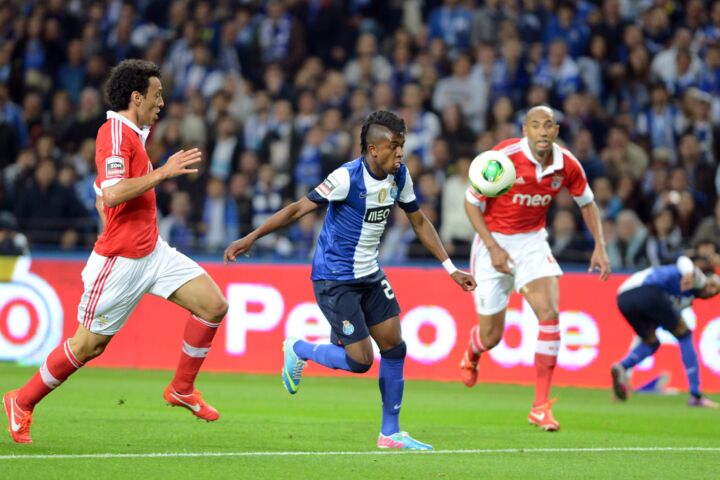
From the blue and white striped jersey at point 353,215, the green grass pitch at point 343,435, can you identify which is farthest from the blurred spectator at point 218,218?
the blue and white striped jersey at point 353,215

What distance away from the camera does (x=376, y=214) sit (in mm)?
8992

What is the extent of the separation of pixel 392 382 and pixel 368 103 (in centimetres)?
1080

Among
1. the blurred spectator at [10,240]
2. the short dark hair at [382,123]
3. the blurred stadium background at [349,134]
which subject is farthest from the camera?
the blurred spectator at [10,240]

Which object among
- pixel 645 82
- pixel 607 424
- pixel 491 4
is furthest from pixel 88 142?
pixel 607 424

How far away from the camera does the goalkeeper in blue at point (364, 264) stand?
8.83 meters

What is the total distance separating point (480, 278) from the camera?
11.7 metres

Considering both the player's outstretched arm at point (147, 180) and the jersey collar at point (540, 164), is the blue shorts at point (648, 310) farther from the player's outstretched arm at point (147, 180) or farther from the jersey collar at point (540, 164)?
the player's outstretched arm at point (147, 180)

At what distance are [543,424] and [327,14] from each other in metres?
11.9

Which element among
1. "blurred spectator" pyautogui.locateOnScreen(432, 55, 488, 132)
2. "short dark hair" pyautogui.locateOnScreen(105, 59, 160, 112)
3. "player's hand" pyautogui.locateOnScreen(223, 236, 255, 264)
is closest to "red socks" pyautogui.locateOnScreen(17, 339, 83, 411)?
"player's hand" pyautogui.locateOnScreen(223, 236, 255, 264)

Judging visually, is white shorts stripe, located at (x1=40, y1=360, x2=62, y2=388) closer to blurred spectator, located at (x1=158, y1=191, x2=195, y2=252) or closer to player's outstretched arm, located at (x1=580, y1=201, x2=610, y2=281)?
player's outstretched arm, located at (x1=580, y1=201, x2=610, y2=281)

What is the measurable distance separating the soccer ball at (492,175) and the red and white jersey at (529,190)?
0.50 ft

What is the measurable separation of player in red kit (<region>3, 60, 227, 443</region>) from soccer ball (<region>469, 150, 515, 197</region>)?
2828mm

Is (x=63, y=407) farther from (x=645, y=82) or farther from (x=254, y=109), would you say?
(x=645, y=82)

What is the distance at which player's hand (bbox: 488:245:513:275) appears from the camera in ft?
34.8
